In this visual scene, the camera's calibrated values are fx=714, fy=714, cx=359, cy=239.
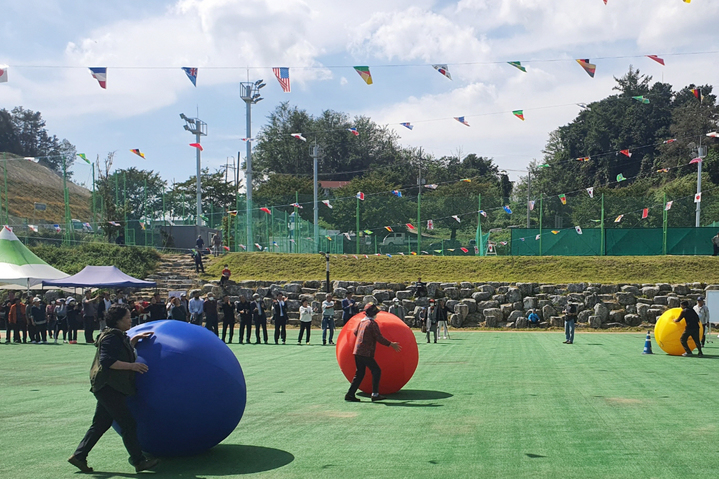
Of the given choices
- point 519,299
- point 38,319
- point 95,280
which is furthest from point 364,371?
point 519,299

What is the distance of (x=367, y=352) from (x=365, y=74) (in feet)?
44.4

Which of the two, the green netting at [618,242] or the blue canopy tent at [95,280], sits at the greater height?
the green netting at [618,242]

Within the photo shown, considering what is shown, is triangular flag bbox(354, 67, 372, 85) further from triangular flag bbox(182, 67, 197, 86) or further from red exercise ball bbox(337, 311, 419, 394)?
red exercise ball bbox(337, 311, 419, 394)

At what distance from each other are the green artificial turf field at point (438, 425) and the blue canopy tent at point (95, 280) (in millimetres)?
10865

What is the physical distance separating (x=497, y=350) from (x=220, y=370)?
50.5 ft

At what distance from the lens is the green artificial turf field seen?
6781mm

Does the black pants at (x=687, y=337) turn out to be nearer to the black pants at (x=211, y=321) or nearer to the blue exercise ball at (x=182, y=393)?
the blue exercise ball at (x=182, y=393)

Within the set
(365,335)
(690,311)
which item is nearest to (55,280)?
(365,335)

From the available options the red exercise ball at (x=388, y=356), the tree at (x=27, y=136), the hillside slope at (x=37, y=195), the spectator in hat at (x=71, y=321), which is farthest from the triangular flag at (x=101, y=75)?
the tree at (x=27, y=136)

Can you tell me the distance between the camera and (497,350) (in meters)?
21.4

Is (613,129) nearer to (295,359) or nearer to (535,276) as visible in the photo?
(535,276)

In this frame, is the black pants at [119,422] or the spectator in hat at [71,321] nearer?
the black pants at [119,422]

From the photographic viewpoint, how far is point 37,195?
48062 mm

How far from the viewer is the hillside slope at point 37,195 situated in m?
43.2
